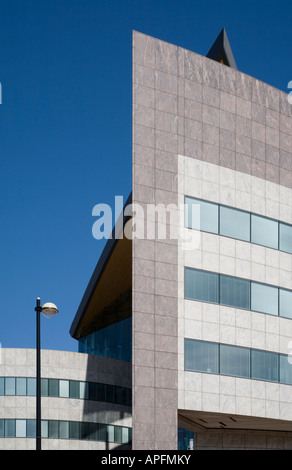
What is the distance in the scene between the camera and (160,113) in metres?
36.7

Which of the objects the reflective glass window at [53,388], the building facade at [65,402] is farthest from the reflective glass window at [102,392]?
the reflective glass window at [53,388]

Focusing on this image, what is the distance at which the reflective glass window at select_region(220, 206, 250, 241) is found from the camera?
123 ft

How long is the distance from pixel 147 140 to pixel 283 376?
14987 millimetres

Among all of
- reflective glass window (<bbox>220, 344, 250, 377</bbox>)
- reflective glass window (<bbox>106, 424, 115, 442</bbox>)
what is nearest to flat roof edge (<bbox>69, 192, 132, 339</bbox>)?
reflective glass window (<bbox>106, 424, 115, 442</bbox>)

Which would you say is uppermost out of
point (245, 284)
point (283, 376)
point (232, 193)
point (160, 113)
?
point (160, 113)

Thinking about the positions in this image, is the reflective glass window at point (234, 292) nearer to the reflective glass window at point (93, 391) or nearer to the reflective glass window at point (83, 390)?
the reflective glass window at point (93, 391)

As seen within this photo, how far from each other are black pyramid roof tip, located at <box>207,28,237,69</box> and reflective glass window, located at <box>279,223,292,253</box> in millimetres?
11281

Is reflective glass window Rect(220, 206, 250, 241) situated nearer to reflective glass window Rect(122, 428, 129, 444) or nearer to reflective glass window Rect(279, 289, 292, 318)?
reflective glass window Rect(279, 289, 292, 318)

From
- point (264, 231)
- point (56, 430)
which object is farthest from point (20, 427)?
point (264, 231)

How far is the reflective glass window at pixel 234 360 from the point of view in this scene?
3616 cm

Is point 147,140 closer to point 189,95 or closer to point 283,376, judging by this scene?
point 189,95
